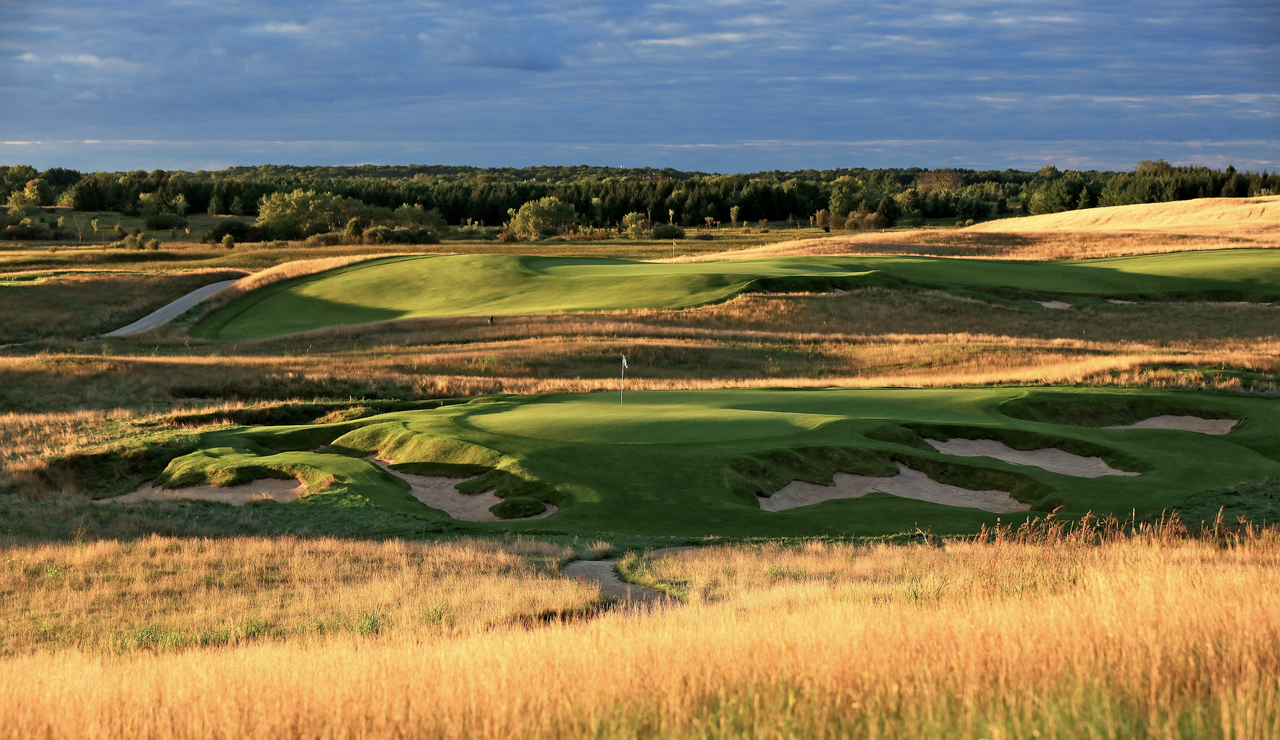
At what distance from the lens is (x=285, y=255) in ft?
277

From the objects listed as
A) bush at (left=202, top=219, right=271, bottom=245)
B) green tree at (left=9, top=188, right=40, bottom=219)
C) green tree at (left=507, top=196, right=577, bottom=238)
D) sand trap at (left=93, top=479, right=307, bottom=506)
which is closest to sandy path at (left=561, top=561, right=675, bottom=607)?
sand trap at (left=93, top=479, right=307, bottom=506)

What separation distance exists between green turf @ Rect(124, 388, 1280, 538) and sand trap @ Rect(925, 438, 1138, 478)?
0.29 m

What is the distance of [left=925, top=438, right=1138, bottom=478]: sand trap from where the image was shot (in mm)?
17998

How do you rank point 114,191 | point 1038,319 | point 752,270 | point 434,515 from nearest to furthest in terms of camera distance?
point 434,515 < point 1038,319 < point 752,270 < point 114,191

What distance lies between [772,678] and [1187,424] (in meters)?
19.8

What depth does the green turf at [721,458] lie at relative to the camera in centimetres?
1584

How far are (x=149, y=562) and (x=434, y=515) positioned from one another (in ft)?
14.3

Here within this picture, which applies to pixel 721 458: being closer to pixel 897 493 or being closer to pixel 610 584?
pixel 897 493

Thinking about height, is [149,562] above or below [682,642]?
below

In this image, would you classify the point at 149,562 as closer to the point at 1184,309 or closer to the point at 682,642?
the point at 682,642

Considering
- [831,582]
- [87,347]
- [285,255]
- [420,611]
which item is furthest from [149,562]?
[285,255]

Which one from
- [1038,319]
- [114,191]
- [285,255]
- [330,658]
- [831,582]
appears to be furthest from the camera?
[114,191]

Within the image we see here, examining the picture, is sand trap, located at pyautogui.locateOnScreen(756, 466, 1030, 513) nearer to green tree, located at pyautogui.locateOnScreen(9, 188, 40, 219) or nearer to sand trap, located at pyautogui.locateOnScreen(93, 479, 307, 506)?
sand trap, located at pyautogui.locateOnScreen(93, 479, 307, 506)

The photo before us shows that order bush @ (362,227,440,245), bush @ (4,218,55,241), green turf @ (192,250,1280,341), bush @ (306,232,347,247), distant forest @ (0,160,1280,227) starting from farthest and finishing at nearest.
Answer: distant forest @ (0,160,1280,227) < bush @ (4,218,55,241) < bush @ (362,227,440,245) < bush @ (306,232,347,247) < green turf @ (192,250,1280,341)
